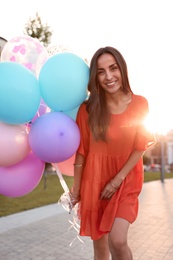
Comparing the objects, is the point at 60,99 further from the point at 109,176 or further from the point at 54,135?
the point at 109,176

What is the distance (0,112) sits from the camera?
9.10ft

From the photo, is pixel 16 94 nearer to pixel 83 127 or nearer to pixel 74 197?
pixel 83 127

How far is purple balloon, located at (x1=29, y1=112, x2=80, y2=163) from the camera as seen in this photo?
2.80 metres

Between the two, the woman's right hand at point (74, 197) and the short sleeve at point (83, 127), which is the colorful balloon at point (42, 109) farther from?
the woman's right hand at point (74, 197)

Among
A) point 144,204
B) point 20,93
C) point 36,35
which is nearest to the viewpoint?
point 20,93

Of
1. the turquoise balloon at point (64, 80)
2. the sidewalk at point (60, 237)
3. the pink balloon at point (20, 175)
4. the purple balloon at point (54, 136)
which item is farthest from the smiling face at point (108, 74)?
the sidewalk at point (60, 237)

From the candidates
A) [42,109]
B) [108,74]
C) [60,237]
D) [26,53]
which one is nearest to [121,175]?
[108,74]

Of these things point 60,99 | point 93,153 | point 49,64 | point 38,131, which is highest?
point 49,64

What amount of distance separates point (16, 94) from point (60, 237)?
3.45 metres

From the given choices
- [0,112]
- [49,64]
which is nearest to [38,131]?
[0,112]

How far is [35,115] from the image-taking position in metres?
3.07

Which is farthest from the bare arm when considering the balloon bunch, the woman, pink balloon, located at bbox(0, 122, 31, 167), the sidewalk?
the sidewalk

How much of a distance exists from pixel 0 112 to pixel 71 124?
515 millimetres

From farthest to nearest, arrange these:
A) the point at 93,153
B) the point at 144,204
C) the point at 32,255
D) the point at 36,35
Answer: the point at 36,35 < the point at 144,204 < the point at 32,255 < the point at 93,153
